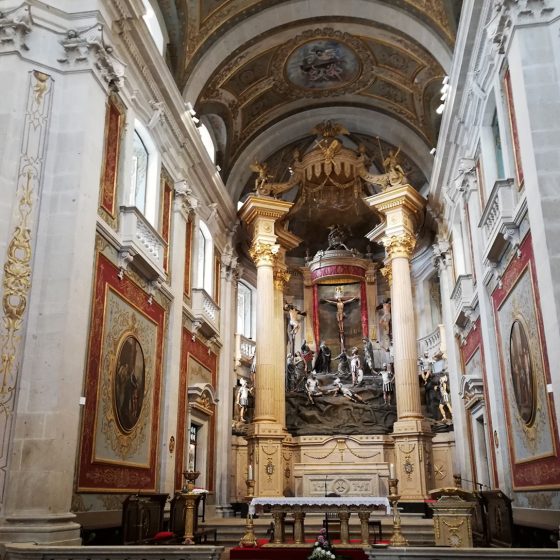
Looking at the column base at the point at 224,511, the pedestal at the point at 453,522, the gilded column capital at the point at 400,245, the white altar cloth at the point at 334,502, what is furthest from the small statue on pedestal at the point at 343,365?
the pedestal at the point at 453,522

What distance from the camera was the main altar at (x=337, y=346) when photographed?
16.1 metres

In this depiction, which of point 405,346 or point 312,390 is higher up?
point 405,346

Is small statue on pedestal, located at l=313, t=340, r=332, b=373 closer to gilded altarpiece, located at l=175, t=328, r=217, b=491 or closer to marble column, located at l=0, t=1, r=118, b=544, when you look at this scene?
gilded altarpiece, located at l=175, t=328, r=217, b=491

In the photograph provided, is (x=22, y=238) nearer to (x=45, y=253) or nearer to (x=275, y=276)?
(x=45, y=253)

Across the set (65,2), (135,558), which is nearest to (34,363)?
(135,558)

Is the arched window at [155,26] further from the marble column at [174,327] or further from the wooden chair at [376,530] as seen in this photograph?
the wooden chair at [376,530]

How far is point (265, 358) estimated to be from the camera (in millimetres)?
17062

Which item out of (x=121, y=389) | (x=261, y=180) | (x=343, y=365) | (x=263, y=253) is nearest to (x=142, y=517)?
(x=121, y=389)

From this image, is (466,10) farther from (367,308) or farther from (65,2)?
(367,308)

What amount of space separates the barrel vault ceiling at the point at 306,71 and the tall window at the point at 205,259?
248cm

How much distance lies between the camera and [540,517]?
8.84m

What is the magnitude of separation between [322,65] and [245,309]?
7.83m

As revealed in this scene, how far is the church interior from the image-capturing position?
8.56 meters

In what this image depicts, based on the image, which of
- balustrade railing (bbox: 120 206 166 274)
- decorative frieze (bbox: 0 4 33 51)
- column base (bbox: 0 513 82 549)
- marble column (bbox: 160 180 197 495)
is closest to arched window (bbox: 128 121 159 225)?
balustrade railing (bbox: 120 206 166 274)
